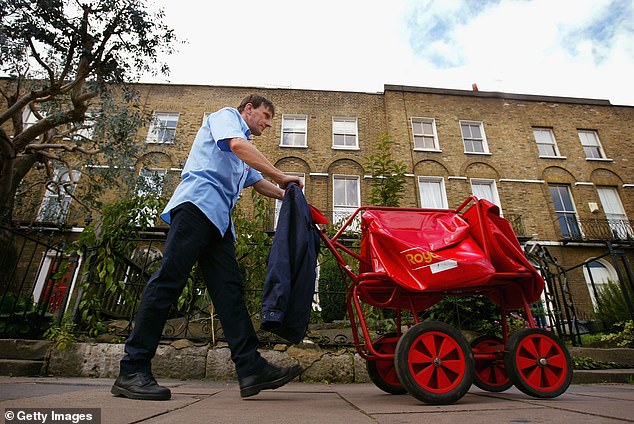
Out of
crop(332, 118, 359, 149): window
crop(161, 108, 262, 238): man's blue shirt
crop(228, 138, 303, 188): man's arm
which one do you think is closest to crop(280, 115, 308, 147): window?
crop(332, 118, 359, 149): window

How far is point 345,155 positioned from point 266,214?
11026mm

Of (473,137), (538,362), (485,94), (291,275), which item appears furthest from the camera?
(485,94)

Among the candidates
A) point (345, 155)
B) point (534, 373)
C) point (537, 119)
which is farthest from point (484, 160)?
point (534, 373)

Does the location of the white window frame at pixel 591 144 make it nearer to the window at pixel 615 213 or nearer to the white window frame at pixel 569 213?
the window at pixel 615 213

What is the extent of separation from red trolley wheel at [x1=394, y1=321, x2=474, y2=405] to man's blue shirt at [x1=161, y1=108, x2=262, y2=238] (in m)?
1.40

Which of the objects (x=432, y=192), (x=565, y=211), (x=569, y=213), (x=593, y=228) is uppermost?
(x=432, y=192)

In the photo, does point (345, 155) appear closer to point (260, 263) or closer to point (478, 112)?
point (478, 112)

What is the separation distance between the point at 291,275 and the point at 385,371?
1.25 metres

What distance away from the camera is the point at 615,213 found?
14.6 meters

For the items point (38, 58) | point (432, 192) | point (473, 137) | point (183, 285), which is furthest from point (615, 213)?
point (38, 58)

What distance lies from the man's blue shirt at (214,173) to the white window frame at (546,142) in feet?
56.3

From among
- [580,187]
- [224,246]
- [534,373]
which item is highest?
[580,187]

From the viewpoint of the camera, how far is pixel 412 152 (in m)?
15.1

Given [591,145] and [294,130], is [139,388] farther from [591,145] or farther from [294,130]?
[591,145]
